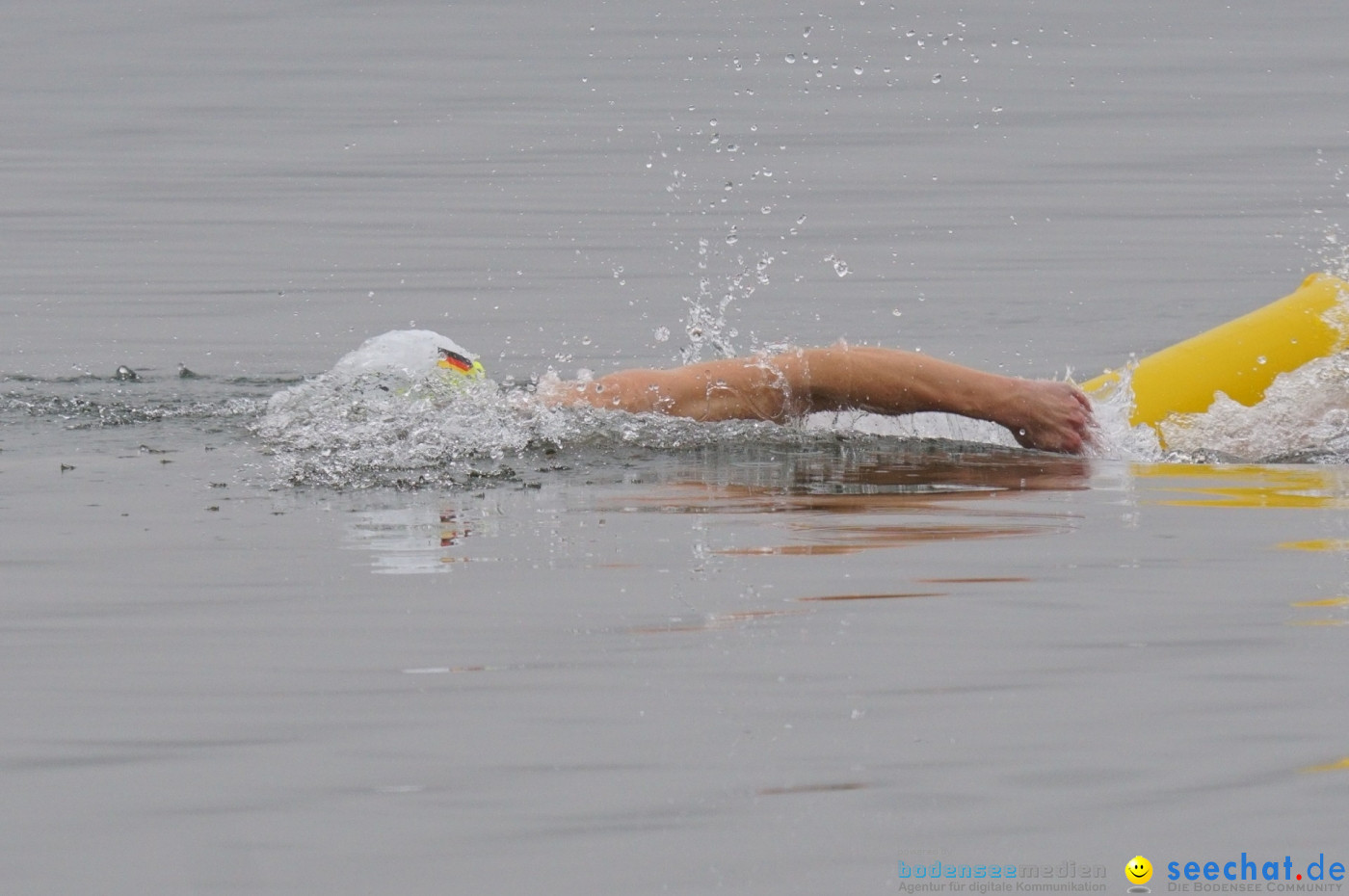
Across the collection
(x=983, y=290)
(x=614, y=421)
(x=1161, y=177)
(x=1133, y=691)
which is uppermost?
(x=1161, y=177)

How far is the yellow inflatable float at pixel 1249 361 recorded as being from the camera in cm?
950

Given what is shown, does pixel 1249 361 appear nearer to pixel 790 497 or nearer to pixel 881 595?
pixel 790 497

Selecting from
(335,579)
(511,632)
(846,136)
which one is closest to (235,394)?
(335,579)

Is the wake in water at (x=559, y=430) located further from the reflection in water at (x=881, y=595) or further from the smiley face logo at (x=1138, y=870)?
the smiley face logo at (x=1138, y=870)

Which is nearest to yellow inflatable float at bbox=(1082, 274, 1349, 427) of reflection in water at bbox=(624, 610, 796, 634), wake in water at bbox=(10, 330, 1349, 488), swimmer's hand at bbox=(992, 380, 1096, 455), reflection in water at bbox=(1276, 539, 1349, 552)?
wake in water at bbox=(10, 330, 1349, 488)

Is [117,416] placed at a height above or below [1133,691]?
above

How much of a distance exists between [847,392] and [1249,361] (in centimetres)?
163

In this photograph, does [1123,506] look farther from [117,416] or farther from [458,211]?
[458,211]

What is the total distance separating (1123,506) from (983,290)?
703 cm

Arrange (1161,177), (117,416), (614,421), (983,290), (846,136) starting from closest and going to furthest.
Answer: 1. (614,421)
2. (117,416)
3. (983,290)
4. (1161,177)
5. (846,136)

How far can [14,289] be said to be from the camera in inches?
608

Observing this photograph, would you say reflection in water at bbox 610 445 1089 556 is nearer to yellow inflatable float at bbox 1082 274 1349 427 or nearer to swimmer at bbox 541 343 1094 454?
swimmer at bbox 541 343 1094 454

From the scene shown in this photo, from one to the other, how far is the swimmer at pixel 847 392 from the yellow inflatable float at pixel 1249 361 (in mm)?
313

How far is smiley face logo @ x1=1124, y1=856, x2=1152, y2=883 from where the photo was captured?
4.47 meters
